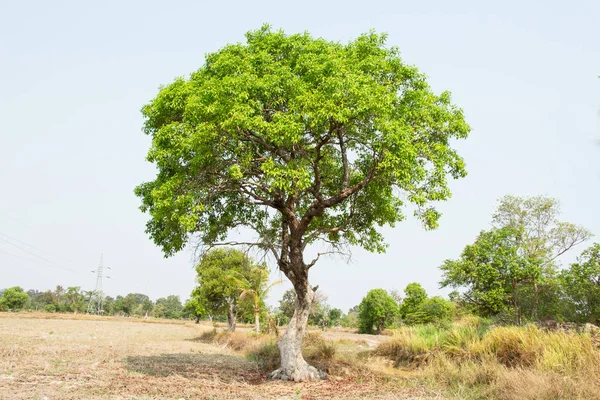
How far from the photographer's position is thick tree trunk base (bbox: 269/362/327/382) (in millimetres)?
13030

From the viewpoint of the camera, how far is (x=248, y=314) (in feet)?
153

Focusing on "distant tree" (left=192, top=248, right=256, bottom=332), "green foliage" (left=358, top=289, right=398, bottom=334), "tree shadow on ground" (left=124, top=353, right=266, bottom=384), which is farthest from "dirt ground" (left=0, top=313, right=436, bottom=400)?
"green foliage" (left=358, top=289, right=398, bottom=334)

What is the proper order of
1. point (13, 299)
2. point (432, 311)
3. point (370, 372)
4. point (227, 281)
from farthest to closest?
point (13, 299) → point (432, 311) → point (227, 281) → point (370, 372)

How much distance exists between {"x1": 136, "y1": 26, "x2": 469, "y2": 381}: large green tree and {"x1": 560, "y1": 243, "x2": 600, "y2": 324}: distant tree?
20.2m

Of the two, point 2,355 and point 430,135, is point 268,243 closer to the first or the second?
point 430,135

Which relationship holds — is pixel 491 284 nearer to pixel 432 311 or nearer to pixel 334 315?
pixel 432 311

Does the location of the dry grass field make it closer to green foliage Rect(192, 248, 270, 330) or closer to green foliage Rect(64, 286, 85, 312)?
green foliage Rect(192, 248, 270, 330)

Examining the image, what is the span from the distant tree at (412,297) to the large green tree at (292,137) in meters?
52.5

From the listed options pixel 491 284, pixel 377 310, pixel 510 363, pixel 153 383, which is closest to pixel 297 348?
pixel 153 383

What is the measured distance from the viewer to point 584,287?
27.8m

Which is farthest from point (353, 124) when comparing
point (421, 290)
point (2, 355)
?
point (421, 290)

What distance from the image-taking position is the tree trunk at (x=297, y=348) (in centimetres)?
1319

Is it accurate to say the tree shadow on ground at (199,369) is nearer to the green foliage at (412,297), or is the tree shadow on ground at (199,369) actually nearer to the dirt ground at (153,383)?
the dirt ground at (153,383)

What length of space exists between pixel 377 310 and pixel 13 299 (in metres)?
92.3
